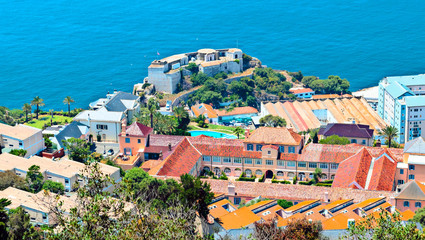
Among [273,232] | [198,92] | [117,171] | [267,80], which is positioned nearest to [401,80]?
[267,80]

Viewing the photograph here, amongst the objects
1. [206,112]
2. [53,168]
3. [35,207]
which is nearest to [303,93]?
[206,112]

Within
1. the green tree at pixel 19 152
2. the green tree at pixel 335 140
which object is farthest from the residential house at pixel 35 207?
the green tree at pixel 335 140

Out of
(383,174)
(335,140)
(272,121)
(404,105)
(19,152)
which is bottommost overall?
(383,174)

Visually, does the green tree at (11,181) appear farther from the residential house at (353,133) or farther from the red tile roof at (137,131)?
the residential house at (353,133)

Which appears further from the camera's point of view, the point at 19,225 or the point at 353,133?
the point at 353,133

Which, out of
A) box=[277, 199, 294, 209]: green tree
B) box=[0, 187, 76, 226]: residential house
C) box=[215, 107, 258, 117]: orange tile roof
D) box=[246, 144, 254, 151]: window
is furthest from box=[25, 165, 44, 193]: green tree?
box=[215, 107, 258, 117]: orange tile roof

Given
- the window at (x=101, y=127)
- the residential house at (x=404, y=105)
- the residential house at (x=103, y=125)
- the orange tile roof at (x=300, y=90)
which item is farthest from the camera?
the orange tile roof at (x=300, y=90)

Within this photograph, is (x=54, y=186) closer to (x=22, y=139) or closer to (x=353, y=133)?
(x=22, y=139)
